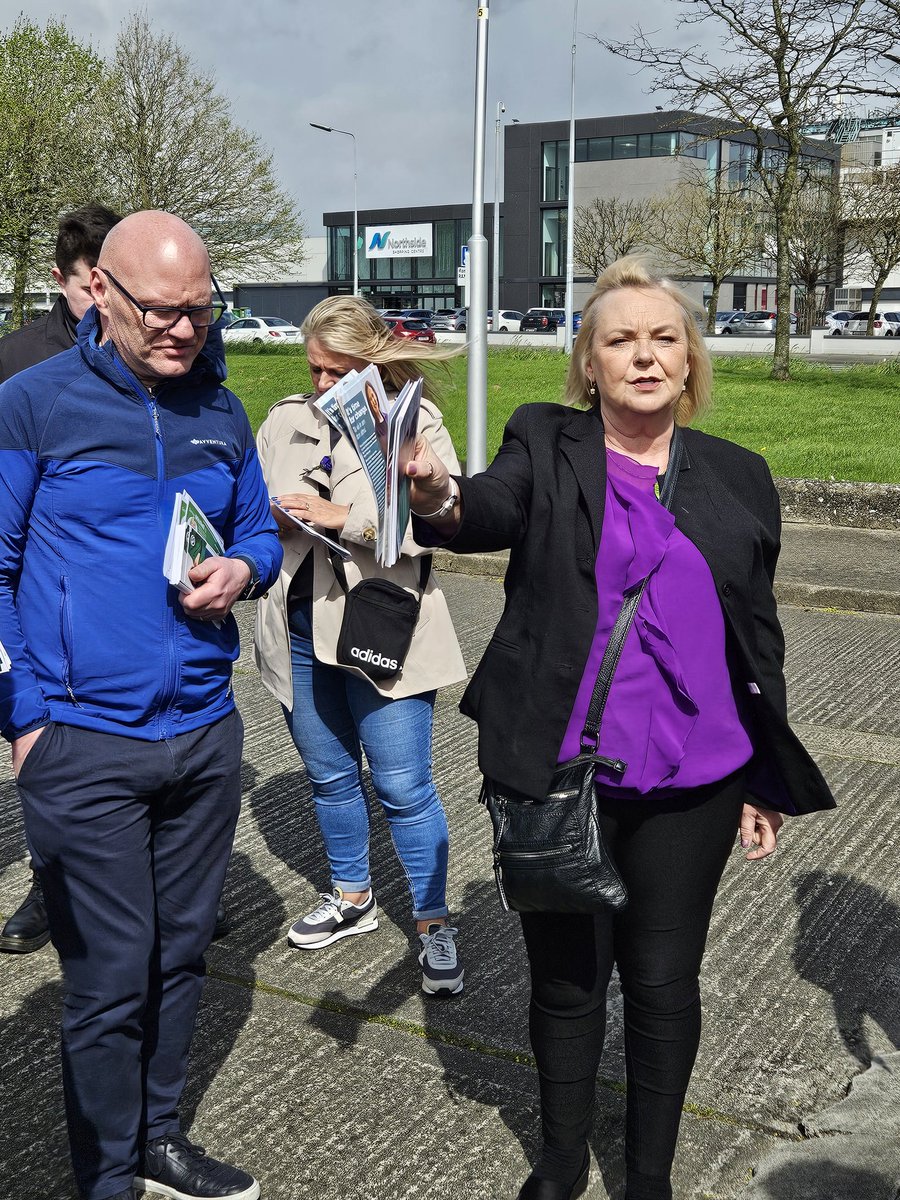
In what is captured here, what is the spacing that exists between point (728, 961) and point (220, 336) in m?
2.36

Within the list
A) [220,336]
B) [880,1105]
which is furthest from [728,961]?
[220,336]

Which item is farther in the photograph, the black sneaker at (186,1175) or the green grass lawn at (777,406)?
the green grass lawn at (777,406)

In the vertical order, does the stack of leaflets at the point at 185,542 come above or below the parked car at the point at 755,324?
below

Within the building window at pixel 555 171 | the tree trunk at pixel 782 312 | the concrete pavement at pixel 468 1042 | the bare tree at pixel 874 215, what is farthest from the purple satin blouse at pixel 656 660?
the building window at pixel 555 171

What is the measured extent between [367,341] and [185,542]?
1.41 meters

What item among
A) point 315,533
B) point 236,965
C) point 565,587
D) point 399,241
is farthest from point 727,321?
point 565,587

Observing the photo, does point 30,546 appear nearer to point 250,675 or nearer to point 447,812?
point 447,812

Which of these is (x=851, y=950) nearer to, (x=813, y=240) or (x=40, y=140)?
(x=40, y=140)

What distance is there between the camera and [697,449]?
2.66m

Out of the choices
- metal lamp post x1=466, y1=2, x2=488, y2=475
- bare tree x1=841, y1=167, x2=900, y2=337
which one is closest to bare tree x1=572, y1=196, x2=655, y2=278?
bare tree x1=841, y1=167, x2=900, y2=337

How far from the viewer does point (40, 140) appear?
34.8 m

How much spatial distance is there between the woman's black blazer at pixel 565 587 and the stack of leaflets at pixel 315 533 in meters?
1.04

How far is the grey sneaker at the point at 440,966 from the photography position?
3.58 metres

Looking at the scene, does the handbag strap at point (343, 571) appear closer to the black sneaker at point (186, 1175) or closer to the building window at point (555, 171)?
the black sneaker at point (186, 1175)
